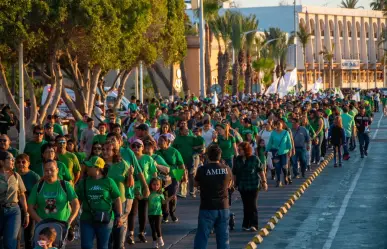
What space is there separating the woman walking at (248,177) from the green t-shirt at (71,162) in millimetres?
2534

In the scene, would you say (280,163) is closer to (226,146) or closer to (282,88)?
(226,146)

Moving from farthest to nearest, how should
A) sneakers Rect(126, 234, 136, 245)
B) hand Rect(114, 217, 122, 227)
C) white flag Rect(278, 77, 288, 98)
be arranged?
white flag Rect(278, 77, 288, 98), sneakers Rect(126, 234, 136, 245), hand Rect(114, 217, 122, 227)

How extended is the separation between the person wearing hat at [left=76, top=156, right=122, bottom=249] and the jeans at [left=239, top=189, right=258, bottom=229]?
4.72 metres

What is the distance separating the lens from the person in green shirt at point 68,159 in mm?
15086

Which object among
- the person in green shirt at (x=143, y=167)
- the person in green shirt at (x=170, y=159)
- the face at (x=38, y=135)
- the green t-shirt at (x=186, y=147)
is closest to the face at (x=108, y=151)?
the person in green shirt at (x=143, y=167)

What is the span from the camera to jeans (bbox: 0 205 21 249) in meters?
12.3

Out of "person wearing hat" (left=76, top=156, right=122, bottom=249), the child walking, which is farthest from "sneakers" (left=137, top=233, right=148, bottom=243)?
"person wearing hat" (left=76, top=156, right=122, bottom=249)

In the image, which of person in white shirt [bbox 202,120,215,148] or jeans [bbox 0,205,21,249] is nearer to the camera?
jeans [bbox 0,205,21,249]

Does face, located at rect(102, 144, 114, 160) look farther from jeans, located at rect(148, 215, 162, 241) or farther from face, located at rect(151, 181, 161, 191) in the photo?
jeans, located at rect(148, 215, 162, 241)

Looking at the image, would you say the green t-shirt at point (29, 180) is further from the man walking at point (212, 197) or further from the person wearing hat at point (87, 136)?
the person wearing hat at point (87, 136)

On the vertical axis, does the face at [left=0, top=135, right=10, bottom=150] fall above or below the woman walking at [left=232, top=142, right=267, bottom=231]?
above

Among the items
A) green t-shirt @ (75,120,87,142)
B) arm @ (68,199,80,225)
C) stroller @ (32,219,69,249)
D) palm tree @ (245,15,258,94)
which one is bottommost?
stroller @ (32,219,69,249)

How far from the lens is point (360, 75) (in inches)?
5536

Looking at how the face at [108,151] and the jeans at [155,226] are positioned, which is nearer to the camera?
the face at [108,151]
